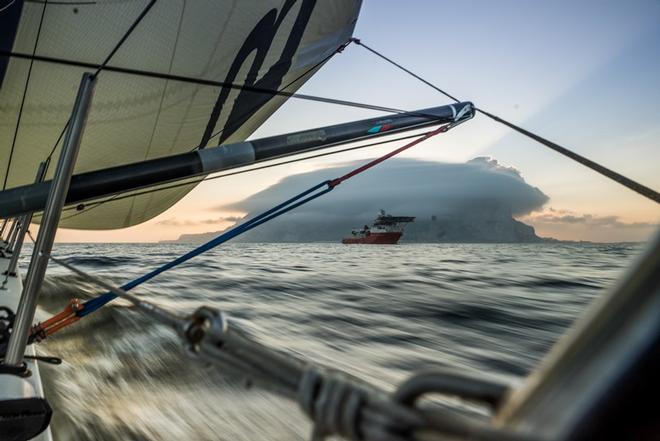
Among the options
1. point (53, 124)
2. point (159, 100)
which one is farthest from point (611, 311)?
point (53, 124)

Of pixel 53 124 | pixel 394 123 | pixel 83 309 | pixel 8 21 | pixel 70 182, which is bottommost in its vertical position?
pixel 83 309

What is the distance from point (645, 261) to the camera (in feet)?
0.93

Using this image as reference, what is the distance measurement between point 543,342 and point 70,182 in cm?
735

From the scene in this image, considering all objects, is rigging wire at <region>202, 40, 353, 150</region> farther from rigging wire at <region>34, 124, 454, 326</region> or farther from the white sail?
rigging wire at <region>34, 124, 454, 326</region>

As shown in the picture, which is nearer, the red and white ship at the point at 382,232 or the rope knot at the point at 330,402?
the rope knot at the point at 330,402

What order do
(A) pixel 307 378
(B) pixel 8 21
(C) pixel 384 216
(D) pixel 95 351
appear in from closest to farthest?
(A) pixel 307 378
(B) pixel 8 21
(D) pixel 95 351
(C) pixel 384 216

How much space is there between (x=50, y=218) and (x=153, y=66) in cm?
198

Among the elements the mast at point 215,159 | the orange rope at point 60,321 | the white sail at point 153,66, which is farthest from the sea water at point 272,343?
the white sail at point 153,66

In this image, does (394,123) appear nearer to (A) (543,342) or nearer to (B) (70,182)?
(B) (70,182)

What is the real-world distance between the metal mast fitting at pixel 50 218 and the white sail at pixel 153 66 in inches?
47.2

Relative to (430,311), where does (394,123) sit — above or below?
above

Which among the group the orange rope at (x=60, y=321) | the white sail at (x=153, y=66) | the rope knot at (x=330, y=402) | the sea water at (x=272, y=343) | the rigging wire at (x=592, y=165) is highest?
the white sail at (x=153, y=66)

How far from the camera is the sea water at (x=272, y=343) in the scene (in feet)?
10.7

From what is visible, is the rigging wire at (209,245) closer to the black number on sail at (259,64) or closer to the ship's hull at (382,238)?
the black number on sail at (259,64)
